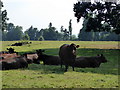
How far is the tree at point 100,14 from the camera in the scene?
4154cm

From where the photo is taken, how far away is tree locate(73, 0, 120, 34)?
4154 cm

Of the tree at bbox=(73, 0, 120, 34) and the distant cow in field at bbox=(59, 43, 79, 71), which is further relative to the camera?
the tree at bbox=(73, 0, 120, 34)

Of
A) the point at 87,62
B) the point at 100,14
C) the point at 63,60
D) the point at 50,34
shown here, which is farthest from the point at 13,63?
the point at 50,34

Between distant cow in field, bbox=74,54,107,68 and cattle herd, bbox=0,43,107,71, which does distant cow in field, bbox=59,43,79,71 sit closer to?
cattle herd, bbox=0,43,107,71

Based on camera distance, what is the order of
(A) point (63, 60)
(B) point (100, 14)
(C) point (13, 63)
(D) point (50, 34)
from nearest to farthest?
1. (C) point (13, 63)
2. (A) point (63, 60)
3. (B) point (100, 14)
4. (D) point (50, 34)

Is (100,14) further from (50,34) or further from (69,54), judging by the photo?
(50,34)

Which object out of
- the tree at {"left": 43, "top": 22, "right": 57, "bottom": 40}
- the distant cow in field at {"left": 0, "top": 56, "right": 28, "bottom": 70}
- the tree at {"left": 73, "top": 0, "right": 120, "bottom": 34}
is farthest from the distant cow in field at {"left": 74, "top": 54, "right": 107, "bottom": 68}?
the tree at {"left": 43, "top": 22, "right": 57, "bottom": 40}

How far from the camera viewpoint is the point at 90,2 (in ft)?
142

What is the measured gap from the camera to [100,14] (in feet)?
140

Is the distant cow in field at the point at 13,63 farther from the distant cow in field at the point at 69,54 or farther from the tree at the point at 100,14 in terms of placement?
the tree at the point at 100,14

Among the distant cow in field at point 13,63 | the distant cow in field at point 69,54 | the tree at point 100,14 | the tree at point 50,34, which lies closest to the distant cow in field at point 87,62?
the distant cow in field at point 69,54

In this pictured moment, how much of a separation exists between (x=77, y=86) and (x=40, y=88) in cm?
Result: 189

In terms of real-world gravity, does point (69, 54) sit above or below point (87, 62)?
above

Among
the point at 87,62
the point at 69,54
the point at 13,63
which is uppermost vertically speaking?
the point at 69,54
